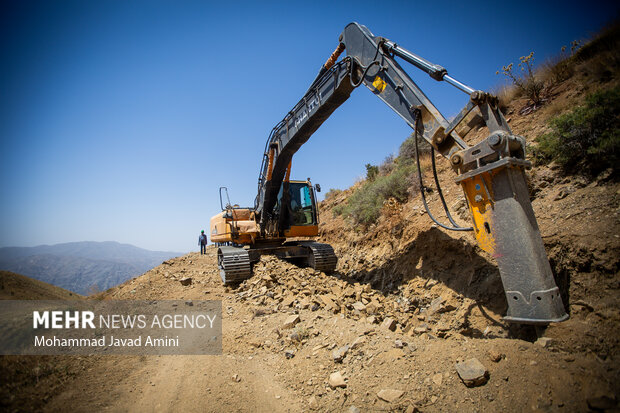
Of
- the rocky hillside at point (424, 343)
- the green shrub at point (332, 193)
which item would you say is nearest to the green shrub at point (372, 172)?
the green shrub at point (332, 193)

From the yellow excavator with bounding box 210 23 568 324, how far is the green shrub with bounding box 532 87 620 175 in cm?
173

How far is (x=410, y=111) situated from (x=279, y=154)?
4.30 meters

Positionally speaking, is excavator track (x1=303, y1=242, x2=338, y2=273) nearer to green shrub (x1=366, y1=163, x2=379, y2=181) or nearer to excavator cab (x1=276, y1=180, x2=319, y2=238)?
excavator cab (x1=276, y1=180, x2=319, y2=238)

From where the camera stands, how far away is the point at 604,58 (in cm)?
658

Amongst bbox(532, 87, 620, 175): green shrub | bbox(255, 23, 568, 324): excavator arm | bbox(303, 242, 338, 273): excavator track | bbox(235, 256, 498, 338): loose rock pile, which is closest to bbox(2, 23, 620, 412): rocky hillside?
bbox(235, 256, 498, 338): loose rock pile

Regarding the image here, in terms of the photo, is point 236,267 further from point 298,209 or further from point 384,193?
point 384,193

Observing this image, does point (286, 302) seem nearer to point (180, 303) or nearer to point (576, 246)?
point (180, 303)

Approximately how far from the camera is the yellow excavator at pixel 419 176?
3066 millimetres

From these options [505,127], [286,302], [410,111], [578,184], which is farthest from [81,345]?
[578,184]

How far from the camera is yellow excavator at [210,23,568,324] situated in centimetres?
307

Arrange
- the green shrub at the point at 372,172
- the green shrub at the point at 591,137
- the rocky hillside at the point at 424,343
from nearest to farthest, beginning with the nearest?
the rocky hillside at the point at 424,343 < the green shrub at the point at 591,137 < the green shrub at the point at 372,172

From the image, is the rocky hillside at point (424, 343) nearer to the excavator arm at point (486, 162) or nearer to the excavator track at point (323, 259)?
the excavator arm at point (486, 162)

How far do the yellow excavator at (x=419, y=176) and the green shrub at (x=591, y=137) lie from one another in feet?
5.67

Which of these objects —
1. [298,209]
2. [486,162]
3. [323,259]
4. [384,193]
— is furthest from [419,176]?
[384,193]
